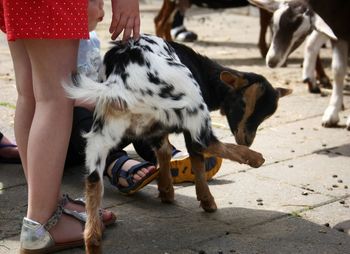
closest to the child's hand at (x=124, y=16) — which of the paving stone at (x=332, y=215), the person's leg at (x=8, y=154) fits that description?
the paving stone at (x=332, y=215)

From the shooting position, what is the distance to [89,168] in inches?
116

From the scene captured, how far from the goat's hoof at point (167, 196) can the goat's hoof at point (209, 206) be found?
0.20 meters

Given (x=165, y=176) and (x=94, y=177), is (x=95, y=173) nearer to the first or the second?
(x=94, y=177)

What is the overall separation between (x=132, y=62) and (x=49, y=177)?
60cm

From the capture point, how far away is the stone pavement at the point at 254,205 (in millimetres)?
3191

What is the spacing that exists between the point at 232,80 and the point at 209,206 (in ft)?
2.19

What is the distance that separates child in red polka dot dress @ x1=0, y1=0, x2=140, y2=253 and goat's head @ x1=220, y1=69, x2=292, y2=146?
81 cm

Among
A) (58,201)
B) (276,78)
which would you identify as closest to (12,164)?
(58,201)

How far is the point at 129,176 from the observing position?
373cm

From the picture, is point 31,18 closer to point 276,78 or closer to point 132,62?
point 132,62

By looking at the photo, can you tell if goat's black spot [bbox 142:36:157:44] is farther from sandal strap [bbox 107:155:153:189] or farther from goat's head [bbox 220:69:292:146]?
sandal strap [bbox 107:155:153:189]

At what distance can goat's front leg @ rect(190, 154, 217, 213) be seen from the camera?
11.5 ft

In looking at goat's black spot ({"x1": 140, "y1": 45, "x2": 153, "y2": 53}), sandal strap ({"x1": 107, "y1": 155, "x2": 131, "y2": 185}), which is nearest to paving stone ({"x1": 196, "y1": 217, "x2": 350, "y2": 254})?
sandal strap ({"x1": 107, "y1": 155, "x2": 131, "y2": 185})

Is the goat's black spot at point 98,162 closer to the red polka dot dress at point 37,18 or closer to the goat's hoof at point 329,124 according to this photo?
the red polka dot dress at point 37,18
